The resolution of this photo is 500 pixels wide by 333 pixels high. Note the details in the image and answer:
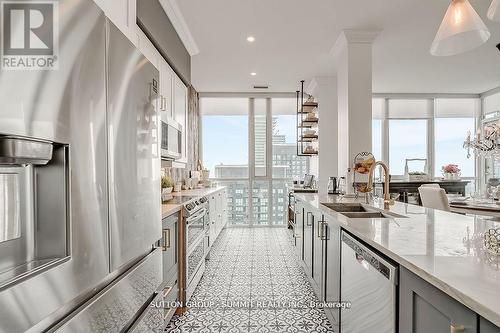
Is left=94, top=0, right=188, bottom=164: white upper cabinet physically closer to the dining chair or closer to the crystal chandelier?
the dining chair

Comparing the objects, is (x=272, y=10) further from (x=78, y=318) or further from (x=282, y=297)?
(x=78, y=318)

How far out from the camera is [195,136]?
5.84m

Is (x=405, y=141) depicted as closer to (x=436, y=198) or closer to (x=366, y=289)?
(x=436, y=198)

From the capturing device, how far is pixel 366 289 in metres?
1.31

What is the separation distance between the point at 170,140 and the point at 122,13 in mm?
1530

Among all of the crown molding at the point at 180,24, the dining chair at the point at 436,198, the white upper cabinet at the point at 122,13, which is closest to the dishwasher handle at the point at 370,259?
the white upper cabinet at the point at 122,13

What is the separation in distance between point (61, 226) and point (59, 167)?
144 millimetres

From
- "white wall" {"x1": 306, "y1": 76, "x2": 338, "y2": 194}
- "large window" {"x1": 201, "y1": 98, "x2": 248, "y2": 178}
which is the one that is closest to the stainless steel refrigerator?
"white wall" {"x1": 306, "y1": 76, "x2": 338, "y2": 194}

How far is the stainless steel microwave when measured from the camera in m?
2.67

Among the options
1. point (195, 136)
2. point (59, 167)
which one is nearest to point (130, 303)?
point (59, 167)

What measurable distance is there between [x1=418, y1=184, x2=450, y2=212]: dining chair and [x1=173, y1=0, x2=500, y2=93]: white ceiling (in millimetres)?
1859

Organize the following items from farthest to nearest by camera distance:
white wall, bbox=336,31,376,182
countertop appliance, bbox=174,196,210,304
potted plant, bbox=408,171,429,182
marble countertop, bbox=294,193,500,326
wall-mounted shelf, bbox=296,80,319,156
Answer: potted plant, bbox=408,171,429,182
wall-mounted shelf, bbox=296,80,319,156
white wall, bbox=336,31,376,182
countertop appliance, bbox=174,196,210,304
marble countertop, bbox=294,193,500,326

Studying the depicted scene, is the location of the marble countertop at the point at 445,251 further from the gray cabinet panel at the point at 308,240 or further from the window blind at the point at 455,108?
the window blind at the point at 455,108

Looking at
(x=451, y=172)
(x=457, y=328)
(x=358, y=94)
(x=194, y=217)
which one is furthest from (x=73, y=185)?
(x=451, y=172)
